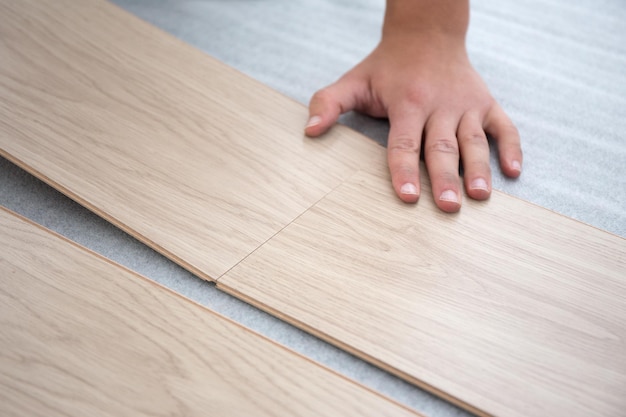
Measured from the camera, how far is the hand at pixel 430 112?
987 millimetres

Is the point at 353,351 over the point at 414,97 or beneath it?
beneath

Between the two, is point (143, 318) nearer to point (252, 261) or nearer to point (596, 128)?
point (252, 261)

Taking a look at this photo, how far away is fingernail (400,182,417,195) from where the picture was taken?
37.7 inches

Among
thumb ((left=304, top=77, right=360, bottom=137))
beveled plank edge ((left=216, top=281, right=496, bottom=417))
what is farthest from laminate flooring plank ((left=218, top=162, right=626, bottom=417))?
thumb ((left=304, top=77, right=360, bottom=137))

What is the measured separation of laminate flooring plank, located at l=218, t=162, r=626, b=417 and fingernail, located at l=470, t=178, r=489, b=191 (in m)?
0.03

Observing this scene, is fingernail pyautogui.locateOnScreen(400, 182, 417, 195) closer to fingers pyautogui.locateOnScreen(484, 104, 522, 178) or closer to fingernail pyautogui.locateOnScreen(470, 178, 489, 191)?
fingernail pyautogui.locateOnScreen(470, 178, 489, 191)

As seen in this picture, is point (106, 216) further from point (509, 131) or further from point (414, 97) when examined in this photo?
point (509, 131)

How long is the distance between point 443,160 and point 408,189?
3.6 inches

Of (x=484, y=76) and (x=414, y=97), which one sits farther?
(x=484, y=76)

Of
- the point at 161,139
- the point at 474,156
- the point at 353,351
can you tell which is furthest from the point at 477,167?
the point at 161,139

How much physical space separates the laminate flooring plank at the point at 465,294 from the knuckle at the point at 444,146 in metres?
0.08

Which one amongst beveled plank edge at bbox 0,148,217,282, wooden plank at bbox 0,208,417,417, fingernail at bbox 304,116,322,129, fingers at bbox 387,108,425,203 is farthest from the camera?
fingernail at bbox 304,116,322,129

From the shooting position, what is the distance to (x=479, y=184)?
38.3 inches

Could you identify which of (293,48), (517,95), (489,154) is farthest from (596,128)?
(293,48)
